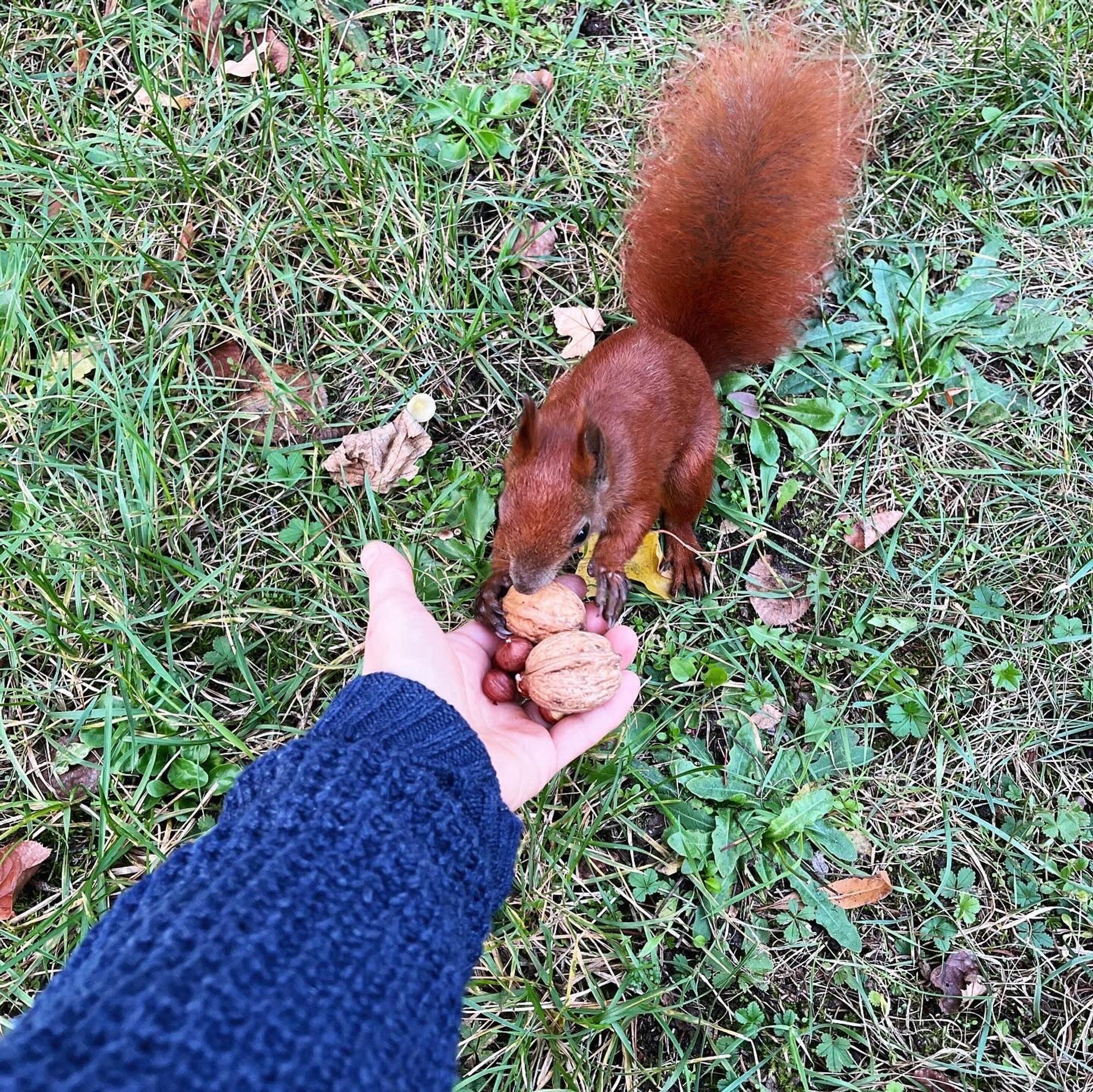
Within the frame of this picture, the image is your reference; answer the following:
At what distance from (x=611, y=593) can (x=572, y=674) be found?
0.39m

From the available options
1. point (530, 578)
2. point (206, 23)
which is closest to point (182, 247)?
point (206, 23)

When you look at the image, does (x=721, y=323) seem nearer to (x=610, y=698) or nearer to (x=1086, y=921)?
(x=610, y=698)

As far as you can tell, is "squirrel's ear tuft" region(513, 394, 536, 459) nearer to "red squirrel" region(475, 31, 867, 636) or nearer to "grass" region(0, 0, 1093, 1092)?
"red squirrel" region(475, 31, 867, 636)

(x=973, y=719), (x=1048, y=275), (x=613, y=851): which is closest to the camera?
(x=613, y=851)

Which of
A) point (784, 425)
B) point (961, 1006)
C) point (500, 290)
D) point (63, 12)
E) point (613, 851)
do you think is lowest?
point (961, 1006)

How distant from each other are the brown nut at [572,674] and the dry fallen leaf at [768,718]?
0.45 metres

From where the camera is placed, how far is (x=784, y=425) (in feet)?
7.38

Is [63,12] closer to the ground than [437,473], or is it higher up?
higher up

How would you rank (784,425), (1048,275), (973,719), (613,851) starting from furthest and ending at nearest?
(1048,275)
(784,425)
(973,719)
(613,851)

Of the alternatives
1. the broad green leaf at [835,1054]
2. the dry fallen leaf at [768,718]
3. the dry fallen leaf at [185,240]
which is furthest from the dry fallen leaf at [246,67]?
the broad green leaf at [835,1054]

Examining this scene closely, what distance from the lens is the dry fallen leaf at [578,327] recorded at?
7.52 ft

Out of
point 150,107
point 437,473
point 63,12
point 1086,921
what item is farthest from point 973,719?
point 63,12

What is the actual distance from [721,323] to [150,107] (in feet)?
5.78

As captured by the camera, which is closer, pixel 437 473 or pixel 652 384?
pixel 652 384
